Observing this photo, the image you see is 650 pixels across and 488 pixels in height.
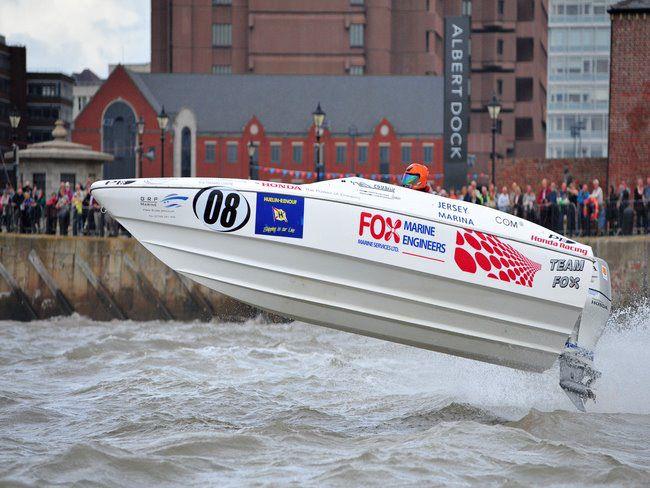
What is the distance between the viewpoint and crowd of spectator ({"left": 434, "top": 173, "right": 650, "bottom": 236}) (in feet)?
87.4

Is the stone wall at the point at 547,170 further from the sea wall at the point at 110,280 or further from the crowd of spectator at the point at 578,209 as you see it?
the sea wall at the point at 110,280

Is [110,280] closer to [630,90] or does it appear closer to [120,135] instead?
[630,90]

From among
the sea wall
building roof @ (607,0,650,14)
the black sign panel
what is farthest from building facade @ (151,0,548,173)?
the sea wall

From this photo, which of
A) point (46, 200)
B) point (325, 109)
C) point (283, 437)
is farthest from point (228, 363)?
point (325, 109)

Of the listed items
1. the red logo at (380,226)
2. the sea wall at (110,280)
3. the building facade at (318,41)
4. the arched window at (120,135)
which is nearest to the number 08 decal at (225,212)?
the red logo at (380,226)

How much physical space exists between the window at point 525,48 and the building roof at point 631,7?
72.3m

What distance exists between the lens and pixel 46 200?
30.8 metres

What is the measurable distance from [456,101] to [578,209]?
710 inches

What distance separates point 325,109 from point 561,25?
44.0 meters

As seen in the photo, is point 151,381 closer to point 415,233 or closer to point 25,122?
point 415,233

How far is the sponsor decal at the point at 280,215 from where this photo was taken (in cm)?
1326

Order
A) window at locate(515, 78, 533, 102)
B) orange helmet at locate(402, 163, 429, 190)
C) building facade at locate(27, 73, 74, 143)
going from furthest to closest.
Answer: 1. building facade at locate(27, 73, 74, 143)
2. window at locate(515, 78, 533, 102)
3. orange helmet at locate(402, 163, 429, 190)

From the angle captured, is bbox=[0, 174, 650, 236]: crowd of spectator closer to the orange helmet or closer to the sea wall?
the sea wall

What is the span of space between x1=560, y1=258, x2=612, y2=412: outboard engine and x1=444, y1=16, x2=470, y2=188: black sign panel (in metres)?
29.2
